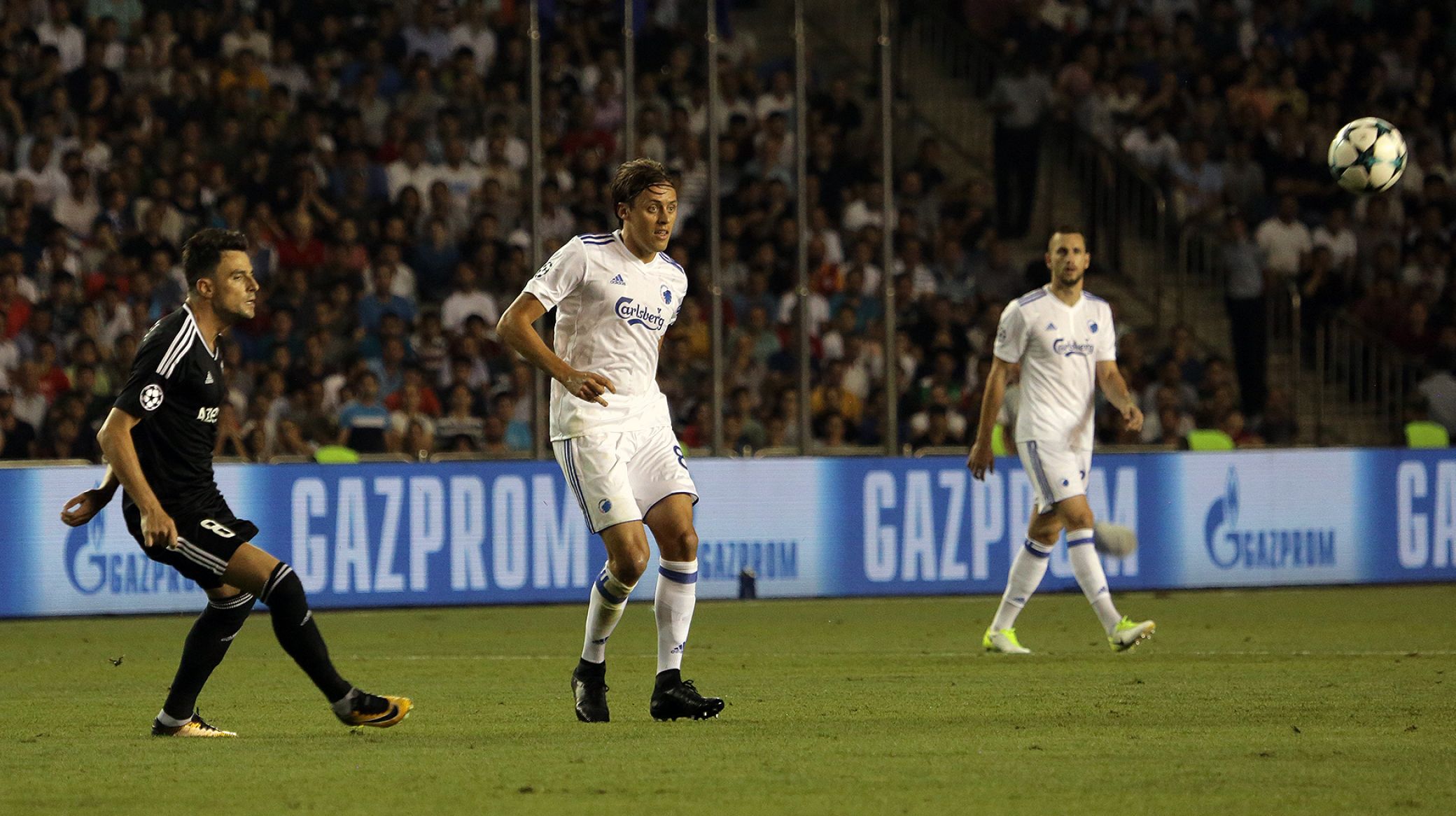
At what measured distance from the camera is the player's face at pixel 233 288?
7469 mm

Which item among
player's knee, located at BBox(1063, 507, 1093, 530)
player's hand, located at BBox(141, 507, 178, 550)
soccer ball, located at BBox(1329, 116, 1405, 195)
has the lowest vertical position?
player's knee, located at BBox(1063, 507, 1093, 530)

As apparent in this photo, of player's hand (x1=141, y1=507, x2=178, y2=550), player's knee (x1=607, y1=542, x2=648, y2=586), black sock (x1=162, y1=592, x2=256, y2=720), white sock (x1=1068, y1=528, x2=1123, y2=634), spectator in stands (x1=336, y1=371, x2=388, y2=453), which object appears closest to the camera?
player's hand (x1=141, y1=507, x2=178, y2=550)

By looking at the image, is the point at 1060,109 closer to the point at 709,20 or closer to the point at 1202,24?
the point at 1202,24

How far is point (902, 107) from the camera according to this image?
74.0 ft

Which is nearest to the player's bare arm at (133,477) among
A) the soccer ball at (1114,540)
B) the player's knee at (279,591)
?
the player's knee at (279,591)

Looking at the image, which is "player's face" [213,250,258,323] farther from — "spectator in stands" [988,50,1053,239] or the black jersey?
"spectator in stands" [988,50,1053,239]

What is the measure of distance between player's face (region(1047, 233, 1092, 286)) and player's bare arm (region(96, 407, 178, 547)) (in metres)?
5.90

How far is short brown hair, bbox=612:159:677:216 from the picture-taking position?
321 inches

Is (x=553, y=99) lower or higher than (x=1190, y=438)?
higher

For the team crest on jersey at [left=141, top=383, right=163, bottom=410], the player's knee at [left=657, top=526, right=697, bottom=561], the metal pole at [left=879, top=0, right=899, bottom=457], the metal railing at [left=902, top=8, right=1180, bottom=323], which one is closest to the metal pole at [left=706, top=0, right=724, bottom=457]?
the metal pole at [left=879, top=0, right=899, bottom=457]

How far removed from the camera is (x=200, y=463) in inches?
290

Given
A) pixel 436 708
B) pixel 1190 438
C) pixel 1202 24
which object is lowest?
pixel 436 708

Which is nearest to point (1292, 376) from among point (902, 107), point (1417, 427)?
point (1417, 427)

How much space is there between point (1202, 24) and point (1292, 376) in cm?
612
